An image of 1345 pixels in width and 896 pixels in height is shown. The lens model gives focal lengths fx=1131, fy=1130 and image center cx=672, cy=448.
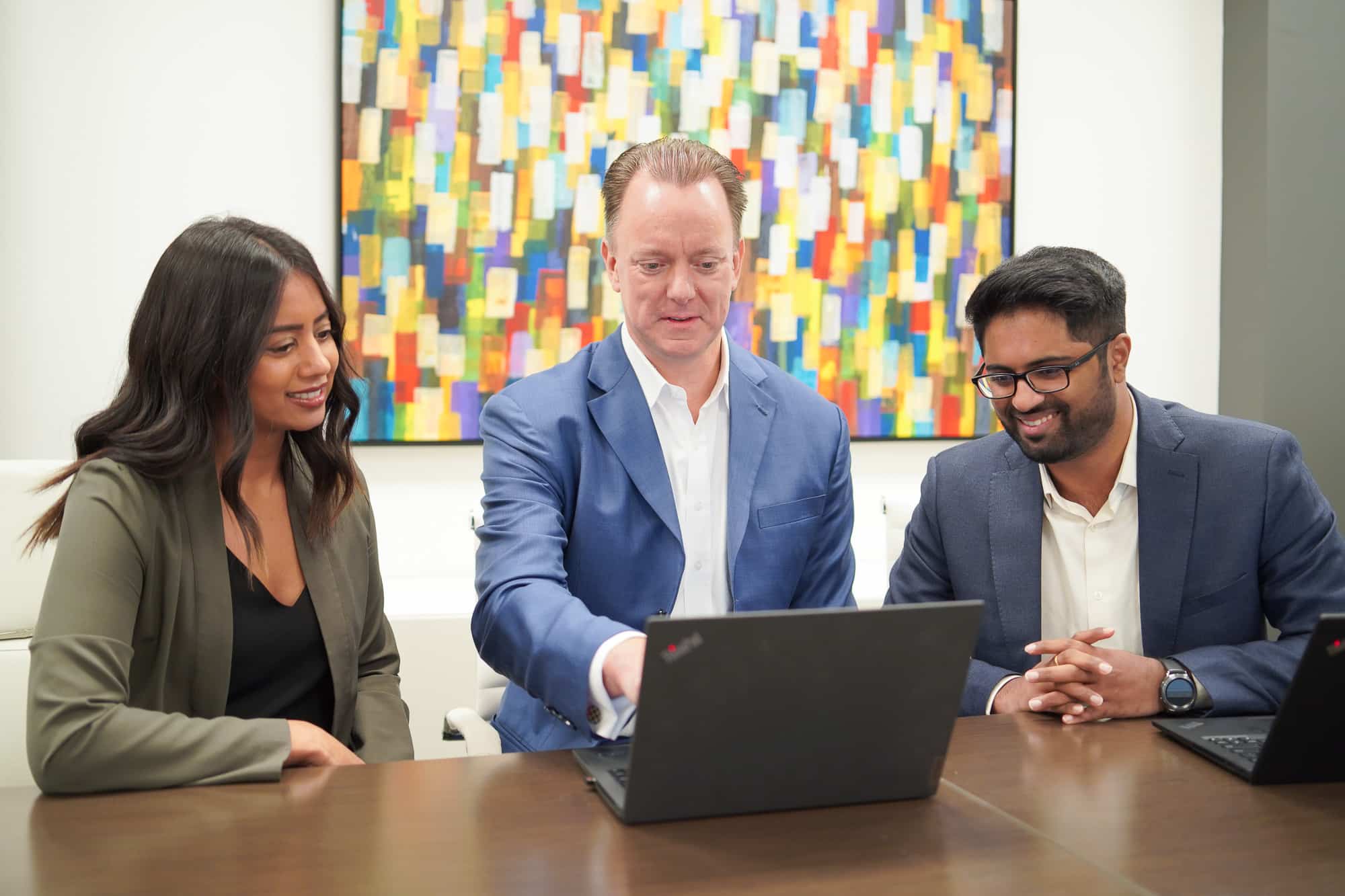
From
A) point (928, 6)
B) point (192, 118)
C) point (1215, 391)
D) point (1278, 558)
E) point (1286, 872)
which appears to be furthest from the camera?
point (1215, 391)

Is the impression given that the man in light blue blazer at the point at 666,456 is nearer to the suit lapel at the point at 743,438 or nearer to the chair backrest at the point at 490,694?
the suit lapel at the point at 743,438

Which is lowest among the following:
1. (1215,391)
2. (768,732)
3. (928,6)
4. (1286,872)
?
(1286,872)

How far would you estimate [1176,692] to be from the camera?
161 cm

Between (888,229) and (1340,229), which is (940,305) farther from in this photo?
(1340,229)

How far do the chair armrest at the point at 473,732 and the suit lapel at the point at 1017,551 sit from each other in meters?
0.88

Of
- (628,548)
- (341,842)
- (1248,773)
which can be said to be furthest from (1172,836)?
(628,548)

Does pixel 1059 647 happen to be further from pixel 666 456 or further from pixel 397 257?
pixel 397 257

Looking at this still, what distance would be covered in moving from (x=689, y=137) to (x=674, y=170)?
1517 millimetres

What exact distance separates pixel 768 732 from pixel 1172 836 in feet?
1.37

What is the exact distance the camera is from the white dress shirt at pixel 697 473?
1.94 m

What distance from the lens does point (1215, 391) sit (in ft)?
12.2

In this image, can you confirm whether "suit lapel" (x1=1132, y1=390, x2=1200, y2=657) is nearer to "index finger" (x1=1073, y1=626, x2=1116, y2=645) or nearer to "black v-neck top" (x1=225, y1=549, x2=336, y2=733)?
"index finger" (x1=1073, y1=626, x2=1116, y2=645)

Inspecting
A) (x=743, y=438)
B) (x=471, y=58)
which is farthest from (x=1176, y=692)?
(x=471, y=58)

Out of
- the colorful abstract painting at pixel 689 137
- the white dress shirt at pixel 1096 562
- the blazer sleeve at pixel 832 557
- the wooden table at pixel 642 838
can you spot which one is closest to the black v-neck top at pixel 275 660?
the wooden table at pixel 642 838
